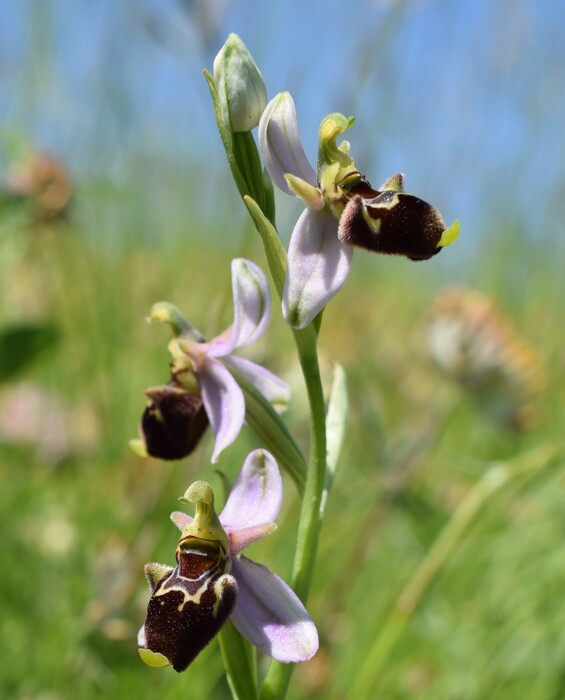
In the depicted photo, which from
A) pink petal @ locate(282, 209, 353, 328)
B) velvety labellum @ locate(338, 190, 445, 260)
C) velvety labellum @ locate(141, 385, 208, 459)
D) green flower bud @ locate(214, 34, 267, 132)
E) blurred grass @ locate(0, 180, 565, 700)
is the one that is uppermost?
green flower bud @ locate(214, 34, 267, 132)

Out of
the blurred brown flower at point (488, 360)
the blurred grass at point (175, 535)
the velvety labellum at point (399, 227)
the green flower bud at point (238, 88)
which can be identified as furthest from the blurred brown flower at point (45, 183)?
the velvety labellum at point (399, 227)

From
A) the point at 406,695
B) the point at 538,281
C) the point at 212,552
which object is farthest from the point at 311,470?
the point at 538,281

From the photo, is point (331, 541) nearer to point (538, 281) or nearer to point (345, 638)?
point (345, 638)

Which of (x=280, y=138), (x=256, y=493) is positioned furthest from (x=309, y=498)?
(x=280, y=138)

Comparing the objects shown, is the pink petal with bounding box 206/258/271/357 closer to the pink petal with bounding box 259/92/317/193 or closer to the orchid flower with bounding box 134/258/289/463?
the orchid flower with bounding box 134/258/289/463

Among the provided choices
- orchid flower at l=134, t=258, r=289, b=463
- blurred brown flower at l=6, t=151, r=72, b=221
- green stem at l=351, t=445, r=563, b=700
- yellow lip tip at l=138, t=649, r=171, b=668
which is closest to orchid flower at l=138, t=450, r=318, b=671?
yellow lip tip at l=138, t=649, r=171, b=668

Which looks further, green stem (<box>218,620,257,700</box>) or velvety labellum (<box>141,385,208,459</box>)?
velvety labellum (<box>141,385,208,459</box>)

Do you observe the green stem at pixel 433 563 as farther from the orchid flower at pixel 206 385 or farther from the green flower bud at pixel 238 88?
the green flower bud at pixel 238 88
